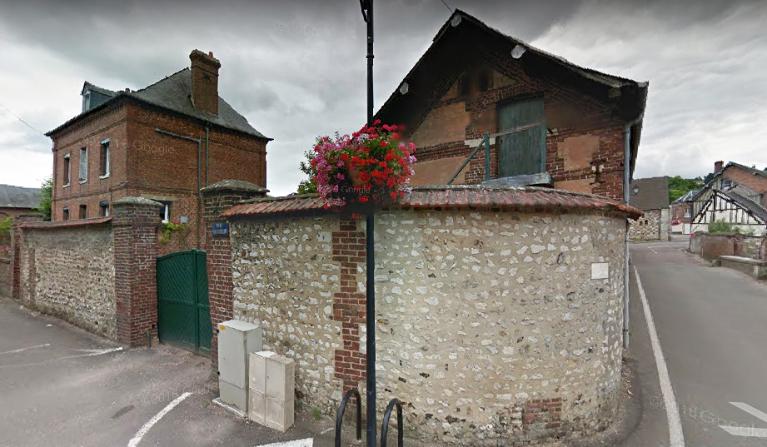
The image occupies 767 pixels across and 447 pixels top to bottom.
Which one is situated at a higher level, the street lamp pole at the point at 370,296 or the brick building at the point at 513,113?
the brick building at the point at 513,113

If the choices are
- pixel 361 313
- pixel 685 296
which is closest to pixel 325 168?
pixel 361 313

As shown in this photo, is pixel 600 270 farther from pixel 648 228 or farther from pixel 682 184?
pixel 682 184

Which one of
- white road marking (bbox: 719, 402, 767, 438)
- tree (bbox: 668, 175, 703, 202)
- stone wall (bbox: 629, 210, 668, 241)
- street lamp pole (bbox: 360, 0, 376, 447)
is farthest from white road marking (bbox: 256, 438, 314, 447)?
tree (bbox: 668, 175, 703, 202)

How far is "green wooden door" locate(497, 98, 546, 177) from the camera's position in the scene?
713 cm

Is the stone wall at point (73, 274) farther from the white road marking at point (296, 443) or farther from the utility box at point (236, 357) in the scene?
the white road marking at point (296, 443)

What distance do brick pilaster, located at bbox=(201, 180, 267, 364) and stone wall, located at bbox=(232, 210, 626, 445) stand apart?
1.88 metres

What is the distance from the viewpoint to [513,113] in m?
7.53

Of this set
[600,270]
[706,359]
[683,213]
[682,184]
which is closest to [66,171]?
[600,270]

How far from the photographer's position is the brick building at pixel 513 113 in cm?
633

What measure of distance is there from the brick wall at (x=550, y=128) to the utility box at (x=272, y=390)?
19.1 ft

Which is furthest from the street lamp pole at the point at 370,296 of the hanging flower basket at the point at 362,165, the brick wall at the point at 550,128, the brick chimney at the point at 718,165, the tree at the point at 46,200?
the brick chimney at the point at 718,165

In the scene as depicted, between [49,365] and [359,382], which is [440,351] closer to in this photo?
[359,382]

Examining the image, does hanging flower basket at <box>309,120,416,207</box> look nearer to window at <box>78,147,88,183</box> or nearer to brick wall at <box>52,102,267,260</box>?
brick wall at <box>52,102,267,260</box>

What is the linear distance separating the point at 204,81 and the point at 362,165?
17.7m
